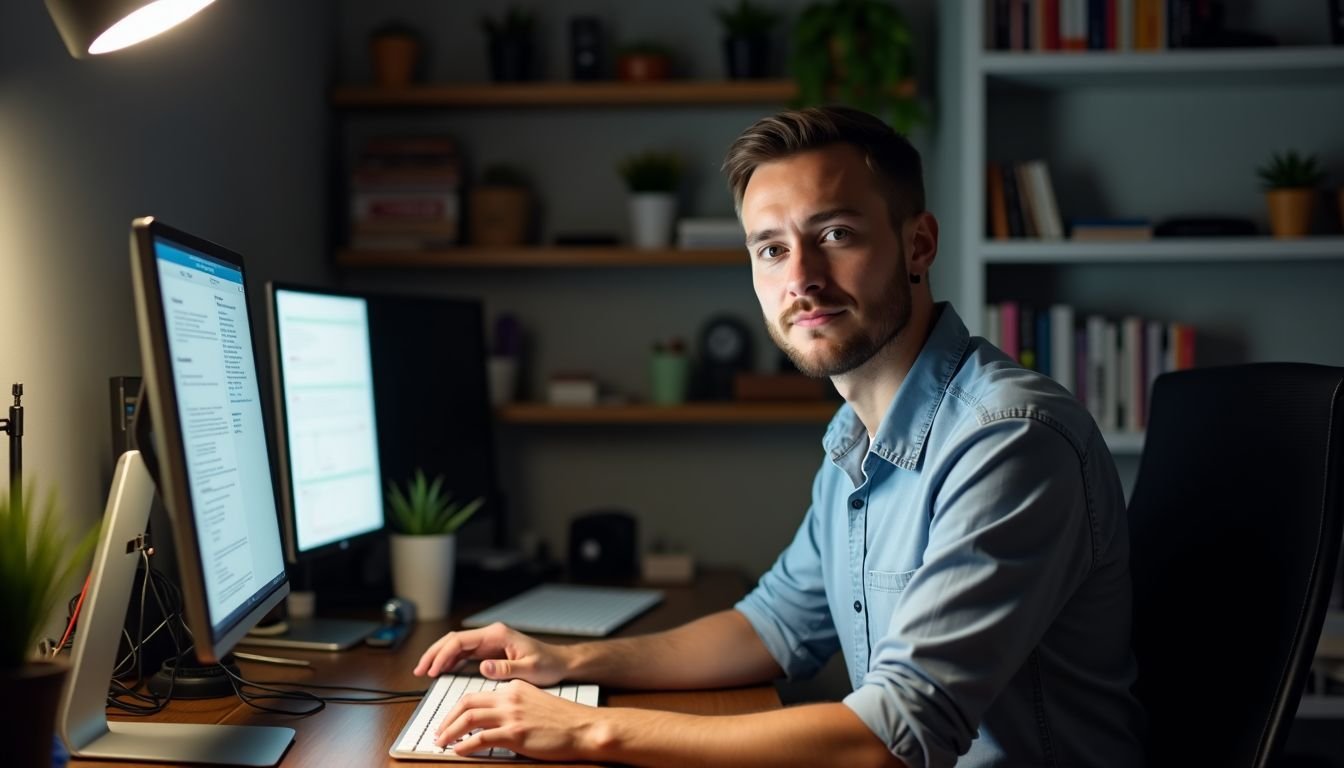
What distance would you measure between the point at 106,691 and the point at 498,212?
70.3 inches

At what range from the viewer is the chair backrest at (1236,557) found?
1.18m

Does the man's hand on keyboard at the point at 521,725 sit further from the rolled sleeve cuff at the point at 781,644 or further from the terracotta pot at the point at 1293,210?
the terracotta pot at the point at 1293,210

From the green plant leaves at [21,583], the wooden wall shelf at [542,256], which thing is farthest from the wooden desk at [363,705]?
the wooden wall shelf at [542,256]

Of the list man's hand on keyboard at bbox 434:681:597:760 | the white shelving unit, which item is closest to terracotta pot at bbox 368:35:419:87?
the white shelving unit

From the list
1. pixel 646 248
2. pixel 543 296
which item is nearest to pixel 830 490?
pixel 646 248

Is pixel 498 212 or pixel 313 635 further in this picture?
pixel 498 212

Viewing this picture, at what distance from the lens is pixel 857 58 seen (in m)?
2.71

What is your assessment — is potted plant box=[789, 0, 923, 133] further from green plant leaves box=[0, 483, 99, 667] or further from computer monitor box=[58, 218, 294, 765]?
green plant leaves box=[0, 483, 99, 667]

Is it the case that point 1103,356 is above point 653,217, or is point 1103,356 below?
below

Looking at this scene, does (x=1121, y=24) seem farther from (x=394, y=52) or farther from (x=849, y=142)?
(x=394, y=52)

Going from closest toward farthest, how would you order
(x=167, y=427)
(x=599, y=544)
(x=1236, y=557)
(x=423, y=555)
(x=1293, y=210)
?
(x=167, y=427)
(x=1236, y=557)
(x=423, y=555)
(x=599, y=544)
(x=1293, y=210)

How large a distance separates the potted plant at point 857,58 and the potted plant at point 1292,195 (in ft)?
2.68

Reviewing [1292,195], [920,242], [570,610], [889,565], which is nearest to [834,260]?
[920,242]

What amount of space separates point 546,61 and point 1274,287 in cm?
185
